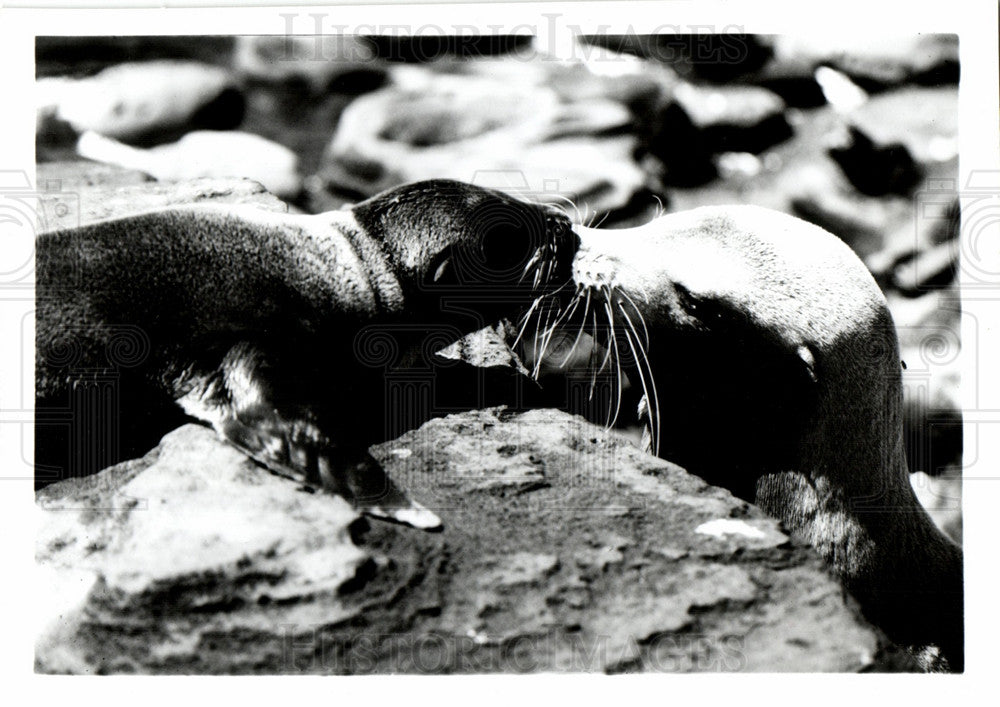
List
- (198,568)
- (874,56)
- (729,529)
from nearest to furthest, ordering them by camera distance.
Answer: (198,568) < (729,529) < (874,56)

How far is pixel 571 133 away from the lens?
14.6 feet

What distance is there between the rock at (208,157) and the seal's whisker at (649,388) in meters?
1.81

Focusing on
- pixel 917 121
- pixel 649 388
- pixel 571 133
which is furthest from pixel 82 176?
pixel 917 121

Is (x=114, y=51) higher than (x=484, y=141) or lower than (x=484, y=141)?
higher

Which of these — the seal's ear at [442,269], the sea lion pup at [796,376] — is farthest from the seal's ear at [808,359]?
the seal's ear at [442,269]

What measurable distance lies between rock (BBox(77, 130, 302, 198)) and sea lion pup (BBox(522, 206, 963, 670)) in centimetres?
144

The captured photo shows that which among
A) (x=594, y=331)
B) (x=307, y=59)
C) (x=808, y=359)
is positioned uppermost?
(x=307, y=59)

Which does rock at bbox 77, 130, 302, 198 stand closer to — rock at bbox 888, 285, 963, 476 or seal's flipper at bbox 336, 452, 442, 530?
seal's flipper at bbox 336, 452, 442, 530

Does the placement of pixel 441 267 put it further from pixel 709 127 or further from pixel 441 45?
pixel 709 127

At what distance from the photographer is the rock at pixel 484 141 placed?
4.33 m

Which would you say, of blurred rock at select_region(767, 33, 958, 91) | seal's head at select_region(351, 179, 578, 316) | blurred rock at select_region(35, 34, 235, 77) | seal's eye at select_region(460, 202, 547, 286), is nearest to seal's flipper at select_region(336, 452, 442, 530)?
seal's head at select_region(351, 179, 578, 316)

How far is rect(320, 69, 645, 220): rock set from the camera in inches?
170

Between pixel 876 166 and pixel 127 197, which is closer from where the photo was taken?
pixel 127 197

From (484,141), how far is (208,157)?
1.27m
